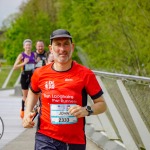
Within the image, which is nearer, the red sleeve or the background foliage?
the red sleeve

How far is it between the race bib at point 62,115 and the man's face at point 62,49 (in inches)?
14.6

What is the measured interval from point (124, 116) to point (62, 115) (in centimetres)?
271

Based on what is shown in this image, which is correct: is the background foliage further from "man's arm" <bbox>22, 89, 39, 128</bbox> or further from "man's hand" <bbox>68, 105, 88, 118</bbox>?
"man's hand" <bbox>68, 105, 88, 118</bbox>

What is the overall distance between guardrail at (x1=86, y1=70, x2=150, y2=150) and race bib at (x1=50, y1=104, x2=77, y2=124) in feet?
4.52

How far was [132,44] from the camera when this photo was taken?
2156 centimetres

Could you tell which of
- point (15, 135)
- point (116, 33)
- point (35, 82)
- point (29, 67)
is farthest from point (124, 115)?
point (116, 33)

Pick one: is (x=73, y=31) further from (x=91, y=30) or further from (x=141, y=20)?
(x=141, y=20)

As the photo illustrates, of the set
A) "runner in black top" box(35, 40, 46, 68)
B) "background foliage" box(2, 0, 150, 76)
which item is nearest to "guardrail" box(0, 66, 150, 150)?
"runner in black top" box(35, 40, 46, 68)

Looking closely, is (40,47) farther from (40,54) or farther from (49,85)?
(49,85)

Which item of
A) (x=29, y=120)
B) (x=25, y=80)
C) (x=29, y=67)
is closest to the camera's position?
(x=29, y=120)

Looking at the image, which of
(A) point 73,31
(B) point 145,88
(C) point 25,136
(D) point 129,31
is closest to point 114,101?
(B) point 145,88

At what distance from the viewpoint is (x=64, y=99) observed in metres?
4.13

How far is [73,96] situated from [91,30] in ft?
78.7

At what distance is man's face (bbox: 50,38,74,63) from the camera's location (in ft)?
13.8
